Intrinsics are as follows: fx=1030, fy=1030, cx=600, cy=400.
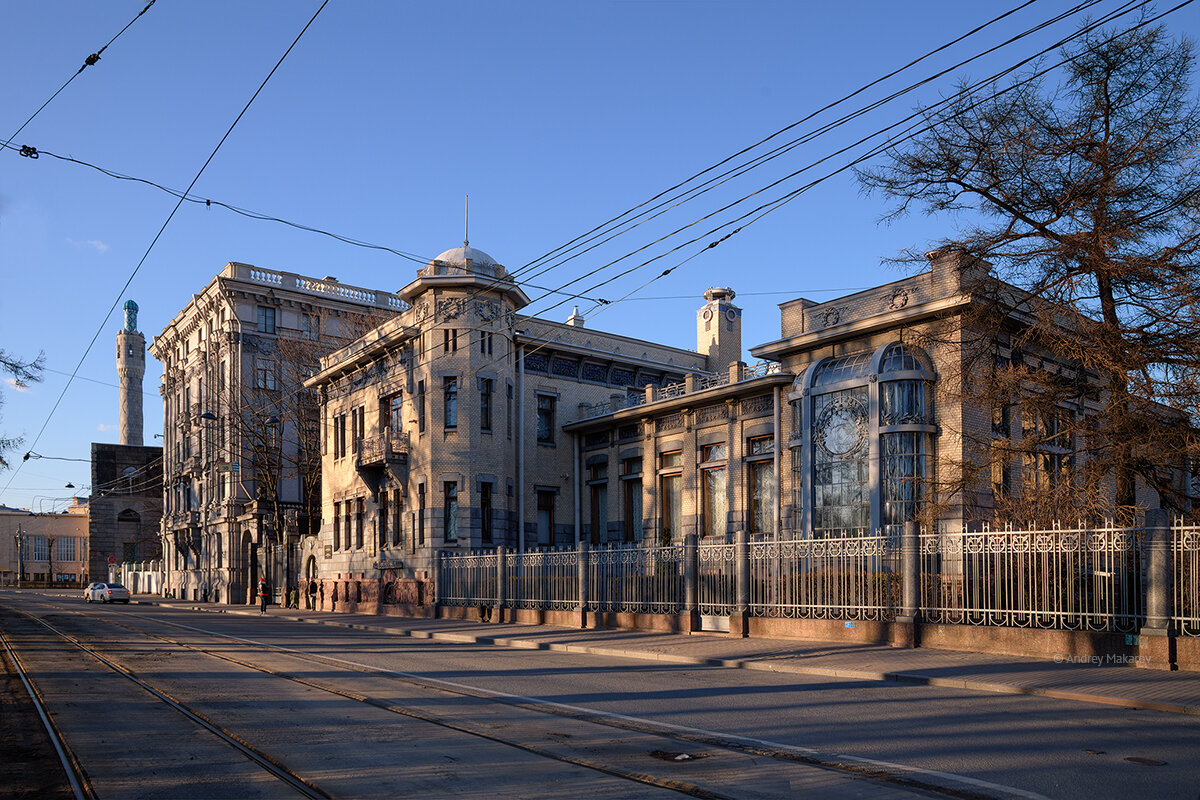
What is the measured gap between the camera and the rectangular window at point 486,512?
36.3m

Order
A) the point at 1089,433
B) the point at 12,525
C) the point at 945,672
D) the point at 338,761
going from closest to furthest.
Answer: the point at 338,761 → the point at 945,672 → the point at 1089,433 → the point at 12,525

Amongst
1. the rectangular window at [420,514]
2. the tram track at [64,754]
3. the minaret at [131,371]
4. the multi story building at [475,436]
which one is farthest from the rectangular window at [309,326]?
the minaret at [131,371]

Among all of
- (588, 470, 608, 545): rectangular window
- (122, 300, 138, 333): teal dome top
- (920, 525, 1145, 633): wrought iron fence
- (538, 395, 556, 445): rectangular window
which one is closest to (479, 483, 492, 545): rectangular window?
(538, 395, 556, 445): rectangular window

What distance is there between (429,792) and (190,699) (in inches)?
256

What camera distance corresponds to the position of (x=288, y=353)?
5078cm

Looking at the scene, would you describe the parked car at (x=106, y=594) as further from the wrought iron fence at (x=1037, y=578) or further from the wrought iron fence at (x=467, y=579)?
the wrought iron fence at (x=1037, y=578)

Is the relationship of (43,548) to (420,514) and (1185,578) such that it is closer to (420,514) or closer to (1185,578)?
(420,514)

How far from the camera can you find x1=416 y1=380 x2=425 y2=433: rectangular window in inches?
1442

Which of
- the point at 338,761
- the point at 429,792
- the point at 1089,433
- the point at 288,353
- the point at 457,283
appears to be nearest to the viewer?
the point at 429,792

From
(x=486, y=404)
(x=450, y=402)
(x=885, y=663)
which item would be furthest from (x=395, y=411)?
(x=885, y=663)

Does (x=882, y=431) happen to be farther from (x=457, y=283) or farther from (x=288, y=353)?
(x=288, y=353)

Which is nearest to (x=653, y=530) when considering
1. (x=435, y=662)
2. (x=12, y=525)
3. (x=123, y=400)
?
(x=435, y=662)

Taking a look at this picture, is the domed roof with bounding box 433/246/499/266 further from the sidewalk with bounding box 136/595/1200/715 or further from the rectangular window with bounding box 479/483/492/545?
the sidewalk with bounding box 136/595/1200/715

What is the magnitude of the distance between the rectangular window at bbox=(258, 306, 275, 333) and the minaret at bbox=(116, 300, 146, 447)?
56154 mm
